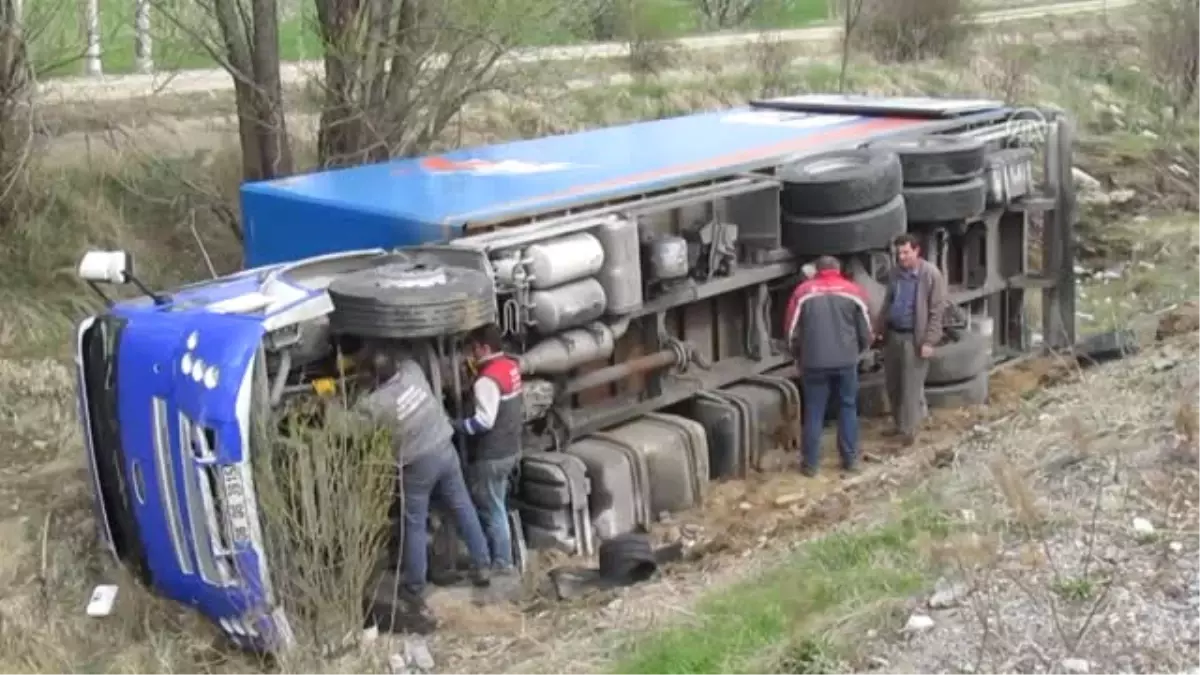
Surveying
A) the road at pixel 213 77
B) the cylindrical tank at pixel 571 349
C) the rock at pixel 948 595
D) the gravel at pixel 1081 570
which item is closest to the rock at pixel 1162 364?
the gravel at pixel 1081 570

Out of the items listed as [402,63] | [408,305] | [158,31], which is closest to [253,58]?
[158,31]

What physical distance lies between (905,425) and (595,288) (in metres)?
2.77

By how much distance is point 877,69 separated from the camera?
23.5 metres

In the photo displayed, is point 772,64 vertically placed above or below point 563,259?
above

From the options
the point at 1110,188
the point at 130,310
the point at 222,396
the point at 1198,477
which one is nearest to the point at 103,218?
the point at 130,310

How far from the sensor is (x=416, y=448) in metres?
7.13

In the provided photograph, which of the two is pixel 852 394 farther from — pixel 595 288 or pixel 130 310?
pixel 130 310

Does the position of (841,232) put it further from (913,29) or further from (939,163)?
(913,29)

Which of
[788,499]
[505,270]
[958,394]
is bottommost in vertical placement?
[788,499]

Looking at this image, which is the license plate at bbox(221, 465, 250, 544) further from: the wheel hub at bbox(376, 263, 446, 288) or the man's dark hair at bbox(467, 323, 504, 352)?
the man's dark hair at bbox(467, 323, 504, 352)

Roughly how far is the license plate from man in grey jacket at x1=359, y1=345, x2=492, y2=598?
0.61 metres

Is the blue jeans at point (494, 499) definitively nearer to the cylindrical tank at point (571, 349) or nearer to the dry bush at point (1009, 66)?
the cylindrical tank at point (571, 349)

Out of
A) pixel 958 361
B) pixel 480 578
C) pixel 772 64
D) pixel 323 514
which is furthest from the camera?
pixel 772 64

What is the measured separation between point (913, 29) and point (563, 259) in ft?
60.6
